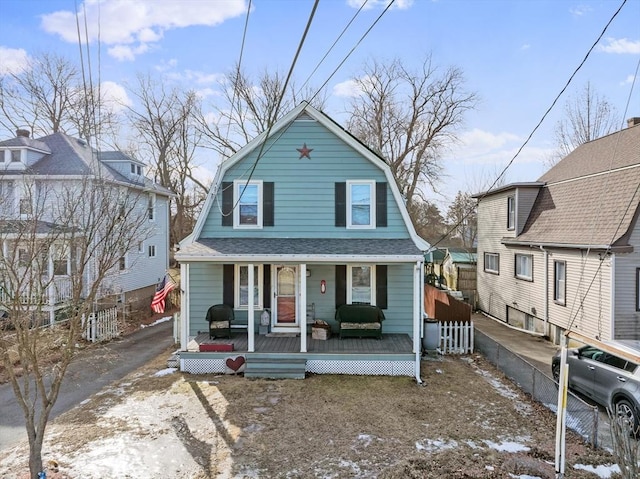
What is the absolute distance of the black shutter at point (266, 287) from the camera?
11.8 m

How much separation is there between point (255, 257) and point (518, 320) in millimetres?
12370

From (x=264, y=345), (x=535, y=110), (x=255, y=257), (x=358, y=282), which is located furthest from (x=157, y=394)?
(x=535, y=110)

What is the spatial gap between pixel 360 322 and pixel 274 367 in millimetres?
2820

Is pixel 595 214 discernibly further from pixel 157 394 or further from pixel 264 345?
pixel 157 394

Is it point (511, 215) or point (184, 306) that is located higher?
point (511, 215)

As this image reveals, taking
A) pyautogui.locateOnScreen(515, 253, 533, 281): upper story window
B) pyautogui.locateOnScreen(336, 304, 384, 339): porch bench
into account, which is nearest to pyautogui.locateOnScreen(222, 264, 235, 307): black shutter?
pyautogui.locateOnScreen(336, 304, 384, 339): porch bench

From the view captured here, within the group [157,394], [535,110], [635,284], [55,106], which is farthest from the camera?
[55,106]

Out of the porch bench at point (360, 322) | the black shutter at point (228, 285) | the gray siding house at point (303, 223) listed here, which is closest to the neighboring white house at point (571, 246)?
the porch bench at point (360, 322)

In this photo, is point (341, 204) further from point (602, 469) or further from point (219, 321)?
point (602, 469)

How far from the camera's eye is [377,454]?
6.27 m

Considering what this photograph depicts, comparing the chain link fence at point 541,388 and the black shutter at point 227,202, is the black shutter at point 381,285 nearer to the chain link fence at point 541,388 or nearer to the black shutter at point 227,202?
the chain link fence at point 541,388

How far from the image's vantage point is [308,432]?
23.0 feet

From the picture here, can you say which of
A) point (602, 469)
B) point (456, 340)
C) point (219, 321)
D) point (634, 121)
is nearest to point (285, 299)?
point (219, 321)

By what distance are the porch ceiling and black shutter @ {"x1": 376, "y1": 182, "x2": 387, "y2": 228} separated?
24.3 inches
